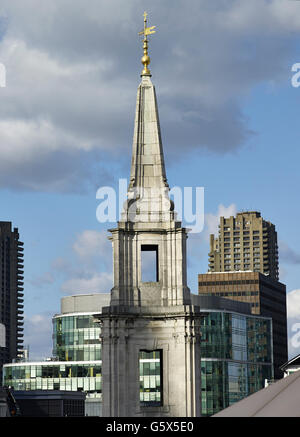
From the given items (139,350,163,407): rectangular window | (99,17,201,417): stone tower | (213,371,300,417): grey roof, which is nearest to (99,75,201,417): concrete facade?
(99,17,201,417): stone tower

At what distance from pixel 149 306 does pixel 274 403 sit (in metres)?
46.7

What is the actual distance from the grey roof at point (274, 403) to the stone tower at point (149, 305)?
139 ft

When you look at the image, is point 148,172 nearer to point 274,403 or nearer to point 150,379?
point 274,403

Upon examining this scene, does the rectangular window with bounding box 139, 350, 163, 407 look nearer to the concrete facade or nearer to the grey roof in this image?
the concrete facade

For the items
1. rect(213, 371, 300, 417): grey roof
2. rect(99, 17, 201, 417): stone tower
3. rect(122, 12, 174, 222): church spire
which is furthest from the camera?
rect(122, 12, 174, 222): church spire

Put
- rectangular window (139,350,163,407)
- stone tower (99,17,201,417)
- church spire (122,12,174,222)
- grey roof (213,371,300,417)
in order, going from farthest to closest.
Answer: rectangular window (139,350,163,407) < church spire (122,12,174,222) < stone tower (99,17,201,417) < grey roof (213,371,300,417)

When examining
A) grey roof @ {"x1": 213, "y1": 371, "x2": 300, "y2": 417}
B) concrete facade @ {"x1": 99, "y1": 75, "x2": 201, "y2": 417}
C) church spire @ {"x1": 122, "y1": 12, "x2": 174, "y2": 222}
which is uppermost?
church spire @ {"x1": 122, "y1": 12, "x2": 174, "y2": 222}

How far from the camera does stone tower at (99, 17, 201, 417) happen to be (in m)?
70.3

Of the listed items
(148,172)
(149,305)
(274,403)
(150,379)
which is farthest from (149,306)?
(150,379)

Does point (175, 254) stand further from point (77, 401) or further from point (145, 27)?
point (77, 401)

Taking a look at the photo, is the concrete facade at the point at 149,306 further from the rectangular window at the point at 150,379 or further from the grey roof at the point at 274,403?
the rectangular window at the point at 150,379
